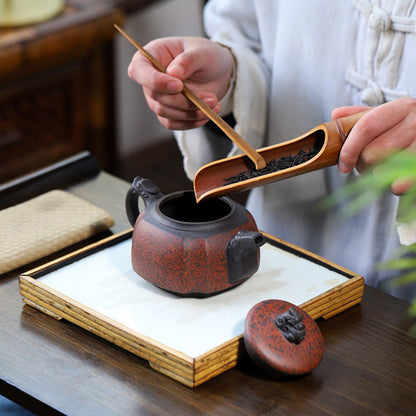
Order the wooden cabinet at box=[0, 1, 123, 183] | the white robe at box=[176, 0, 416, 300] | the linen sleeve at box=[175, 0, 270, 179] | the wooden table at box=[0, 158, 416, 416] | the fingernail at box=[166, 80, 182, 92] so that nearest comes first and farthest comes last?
the wooden table at box=[0, 158, 416, 416]
the fingernail at box=[166, 80, 182, 92]
the white robe at box=[176, 0, 416, 300]
the linen sleeve at box=[175, 0, 270, 179]
the wooden cabinet at box=[0, 1, 123, 183]

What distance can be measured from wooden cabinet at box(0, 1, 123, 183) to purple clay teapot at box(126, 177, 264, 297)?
1502 millimetres

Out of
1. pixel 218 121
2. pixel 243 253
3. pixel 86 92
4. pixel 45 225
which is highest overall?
pixel 218 121

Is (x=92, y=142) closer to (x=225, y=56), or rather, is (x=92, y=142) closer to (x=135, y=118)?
(x=135, y=118)

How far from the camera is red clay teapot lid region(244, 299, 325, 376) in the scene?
33.5 inches

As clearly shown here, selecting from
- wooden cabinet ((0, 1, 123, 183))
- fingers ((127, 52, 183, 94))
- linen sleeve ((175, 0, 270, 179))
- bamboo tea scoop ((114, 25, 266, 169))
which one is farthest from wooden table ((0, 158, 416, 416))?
wooden cabinet ((0, 1, 123, 183))

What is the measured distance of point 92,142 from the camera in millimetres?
2918

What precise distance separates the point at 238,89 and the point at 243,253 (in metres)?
0.43

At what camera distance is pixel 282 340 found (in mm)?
867

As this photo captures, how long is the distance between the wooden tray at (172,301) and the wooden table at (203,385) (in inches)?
0.7

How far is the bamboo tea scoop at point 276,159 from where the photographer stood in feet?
2.98

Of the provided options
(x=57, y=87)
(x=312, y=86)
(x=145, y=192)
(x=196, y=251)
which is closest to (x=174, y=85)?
(x=145, y=192)

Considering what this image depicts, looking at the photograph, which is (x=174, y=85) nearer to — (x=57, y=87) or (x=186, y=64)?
(x=186, y=64)

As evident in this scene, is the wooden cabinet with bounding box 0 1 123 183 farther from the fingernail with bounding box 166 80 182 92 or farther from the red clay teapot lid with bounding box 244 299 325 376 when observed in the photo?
the red clay teapot lid with bounding box 244 299 325 376

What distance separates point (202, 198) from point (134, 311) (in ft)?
0.55
